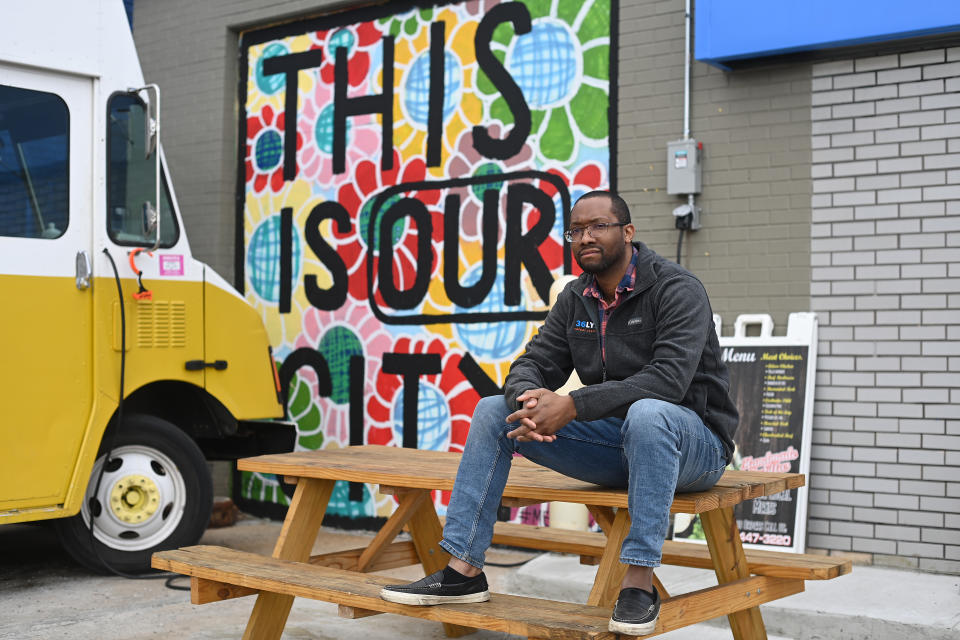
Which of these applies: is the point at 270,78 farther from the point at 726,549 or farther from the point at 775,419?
the point at 726,549

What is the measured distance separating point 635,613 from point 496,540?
1655 millimetres

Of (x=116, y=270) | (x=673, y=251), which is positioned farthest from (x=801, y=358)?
(x=116, y=270)

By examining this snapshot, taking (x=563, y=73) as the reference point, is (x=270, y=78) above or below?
above

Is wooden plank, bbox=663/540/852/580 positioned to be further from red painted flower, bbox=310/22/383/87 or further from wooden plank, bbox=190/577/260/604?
red painted flower, bbox=310/22/383/87

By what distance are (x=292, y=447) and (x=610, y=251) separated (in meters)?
3.81

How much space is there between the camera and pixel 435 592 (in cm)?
342

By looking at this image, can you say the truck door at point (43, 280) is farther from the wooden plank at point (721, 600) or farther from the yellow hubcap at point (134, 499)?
the wooden plank at point (721, 600)

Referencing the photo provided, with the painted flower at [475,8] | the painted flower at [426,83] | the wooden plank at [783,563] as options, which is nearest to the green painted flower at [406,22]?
the painted flower at [426,83]

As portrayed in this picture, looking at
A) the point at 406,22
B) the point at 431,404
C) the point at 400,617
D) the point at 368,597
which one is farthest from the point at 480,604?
the point at 406,22

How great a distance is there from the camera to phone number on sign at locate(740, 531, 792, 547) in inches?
231

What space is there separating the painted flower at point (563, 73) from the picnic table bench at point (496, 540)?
9.18ft

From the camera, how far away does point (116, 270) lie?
6.07m

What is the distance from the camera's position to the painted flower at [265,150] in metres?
8.44

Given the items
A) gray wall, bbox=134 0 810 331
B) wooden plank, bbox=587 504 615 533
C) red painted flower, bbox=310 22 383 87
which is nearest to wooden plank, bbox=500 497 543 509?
wooden plank, bbox=587 504 615 533
